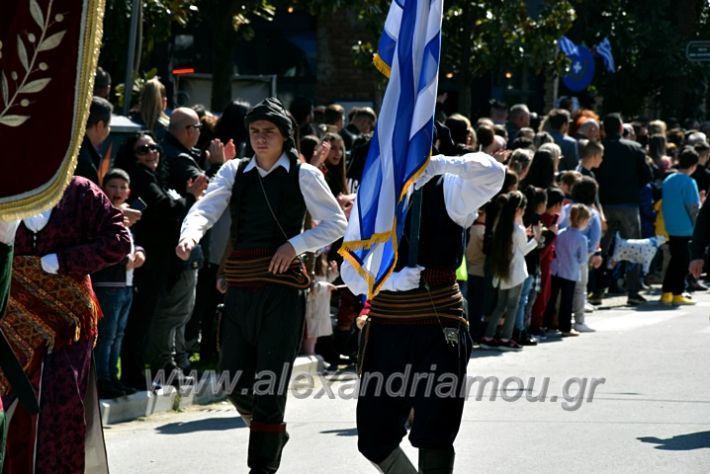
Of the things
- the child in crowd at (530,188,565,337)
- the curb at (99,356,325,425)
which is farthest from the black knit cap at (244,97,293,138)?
the child in crowd at (530,188,565,337)

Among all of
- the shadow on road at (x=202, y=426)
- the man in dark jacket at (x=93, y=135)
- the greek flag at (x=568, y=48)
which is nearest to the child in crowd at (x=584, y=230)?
the shadow on road at (x=202, y=426)

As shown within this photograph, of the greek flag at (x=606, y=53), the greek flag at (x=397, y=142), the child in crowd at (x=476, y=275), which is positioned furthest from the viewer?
the greek flag at (x=606, y=53)

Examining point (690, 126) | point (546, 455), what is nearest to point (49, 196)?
point (546, 455)

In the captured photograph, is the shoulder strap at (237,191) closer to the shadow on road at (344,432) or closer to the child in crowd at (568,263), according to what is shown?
the shadow on road at (344,432)

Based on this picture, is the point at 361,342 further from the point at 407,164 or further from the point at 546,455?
the point at 546,455

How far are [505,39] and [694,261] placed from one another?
1107cm

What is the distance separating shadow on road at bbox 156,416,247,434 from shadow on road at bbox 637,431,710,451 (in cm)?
267

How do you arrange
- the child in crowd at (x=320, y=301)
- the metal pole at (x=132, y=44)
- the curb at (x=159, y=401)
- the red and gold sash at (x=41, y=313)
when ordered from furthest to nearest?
the child in crowd at (x=320, y=301) → the metal pole at (x=132, y=44) → the curb at (x=159, y=401) → the red and gold sash at (x=41, y=313)

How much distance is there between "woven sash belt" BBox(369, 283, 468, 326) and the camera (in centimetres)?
669

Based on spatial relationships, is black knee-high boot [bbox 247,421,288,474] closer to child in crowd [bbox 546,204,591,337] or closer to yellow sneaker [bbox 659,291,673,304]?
child in crowd [bbox 546,204,591,337]

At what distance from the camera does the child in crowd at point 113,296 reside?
9484 millimetres

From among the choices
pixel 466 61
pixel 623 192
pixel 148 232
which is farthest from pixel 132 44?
pixel 466 61

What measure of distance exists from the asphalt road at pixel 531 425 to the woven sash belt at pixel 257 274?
3.72 feet

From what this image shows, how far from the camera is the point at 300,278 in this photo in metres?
7.89
